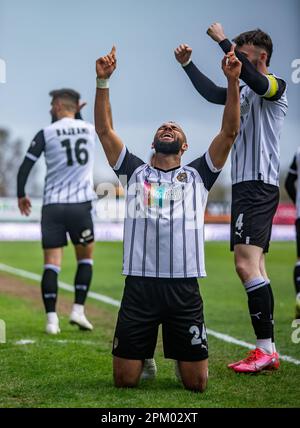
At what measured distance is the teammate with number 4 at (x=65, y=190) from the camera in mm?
8180

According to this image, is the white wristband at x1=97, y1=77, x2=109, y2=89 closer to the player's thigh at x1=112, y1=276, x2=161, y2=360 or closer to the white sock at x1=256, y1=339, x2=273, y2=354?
the player's thigh at x1=112, y1=276, x2=161, y2=360

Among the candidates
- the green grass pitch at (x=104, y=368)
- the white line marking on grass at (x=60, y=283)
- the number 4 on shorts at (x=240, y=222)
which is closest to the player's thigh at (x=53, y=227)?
the green grass pitch at (x=104, y=368)

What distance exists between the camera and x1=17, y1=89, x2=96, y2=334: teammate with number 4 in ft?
26.8

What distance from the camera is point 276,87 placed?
5816 millimetres

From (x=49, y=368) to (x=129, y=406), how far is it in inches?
55.9

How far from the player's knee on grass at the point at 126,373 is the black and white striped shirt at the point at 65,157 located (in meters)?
3.33

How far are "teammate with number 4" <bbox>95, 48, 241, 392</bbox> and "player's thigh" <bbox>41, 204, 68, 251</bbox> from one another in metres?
2.76

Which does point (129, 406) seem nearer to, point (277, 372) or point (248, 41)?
point (277, 372)

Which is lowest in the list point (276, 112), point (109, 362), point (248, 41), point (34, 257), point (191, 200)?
point (34, 257)

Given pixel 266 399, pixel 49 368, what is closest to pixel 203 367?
pixel 266 399

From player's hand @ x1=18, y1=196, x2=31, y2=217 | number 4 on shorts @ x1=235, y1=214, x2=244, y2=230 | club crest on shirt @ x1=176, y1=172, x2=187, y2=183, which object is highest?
club crest on shirt @ x1=176, y1=172, x2=187, y2=183

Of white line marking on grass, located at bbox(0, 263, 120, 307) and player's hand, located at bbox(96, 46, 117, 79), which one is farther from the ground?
player's hand, located at bbox(96, 46, 117, 79)

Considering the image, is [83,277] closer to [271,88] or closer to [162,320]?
[162,320]

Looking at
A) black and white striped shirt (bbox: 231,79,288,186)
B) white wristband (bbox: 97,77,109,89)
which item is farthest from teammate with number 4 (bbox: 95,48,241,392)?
black and white striped shirt (bbox: 231,79,288,186)
